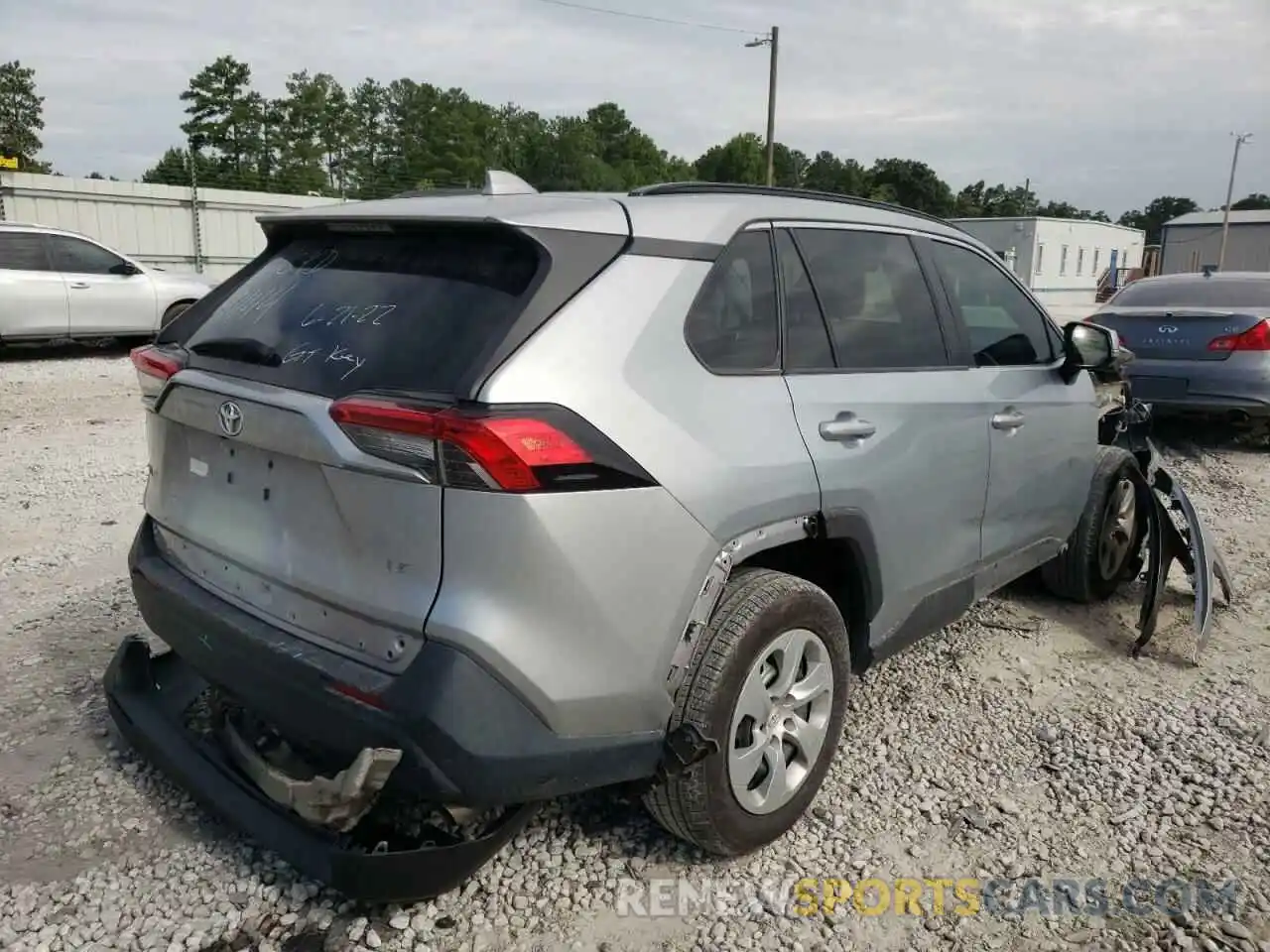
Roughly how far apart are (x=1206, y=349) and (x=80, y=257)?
12455 millimetres

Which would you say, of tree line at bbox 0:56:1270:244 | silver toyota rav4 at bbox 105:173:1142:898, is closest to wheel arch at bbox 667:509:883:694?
silver toyota rav4 at bbox 105:173:1142:898

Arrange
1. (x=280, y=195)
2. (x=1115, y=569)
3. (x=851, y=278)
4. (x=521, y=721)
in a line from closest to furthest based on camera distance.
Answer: (x=521, y=721) < (x=851, y=278) < (x=1115, y=569) < (x=280, y=195)

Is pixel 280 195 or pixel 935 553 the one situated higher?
pixel 280 195

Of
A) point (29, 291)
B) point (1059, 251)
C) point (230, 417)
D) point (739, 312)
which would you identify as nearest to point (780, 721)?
point (739, 312)

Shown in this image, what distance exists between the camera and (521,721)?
2090 mm

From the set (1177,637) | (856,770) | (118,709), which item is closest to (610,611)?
(856,770)

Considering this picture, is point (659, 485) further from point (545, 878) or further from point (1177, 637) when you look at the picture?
point (1177, 637)

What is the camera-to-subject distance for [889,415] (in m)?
2.97

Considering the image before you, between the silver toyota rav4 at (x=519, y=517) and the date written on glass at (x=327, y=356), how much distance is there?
0.04ft

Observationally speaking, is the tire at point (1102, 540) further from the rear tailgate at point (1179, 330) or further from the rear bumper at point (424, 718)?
the rear tailgate at point (1179, 330)

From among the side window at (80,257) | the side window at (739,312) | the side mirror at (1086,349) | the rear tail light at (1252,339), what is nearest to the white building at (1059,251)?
the rear tail light at (1252,339)

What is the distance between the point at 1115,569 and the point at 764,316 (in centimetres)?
302

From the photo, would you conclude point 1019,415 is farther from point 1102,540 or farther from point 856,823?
point 856,823

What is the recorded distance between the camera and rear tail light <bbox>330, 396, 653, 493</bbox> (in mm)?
1991
